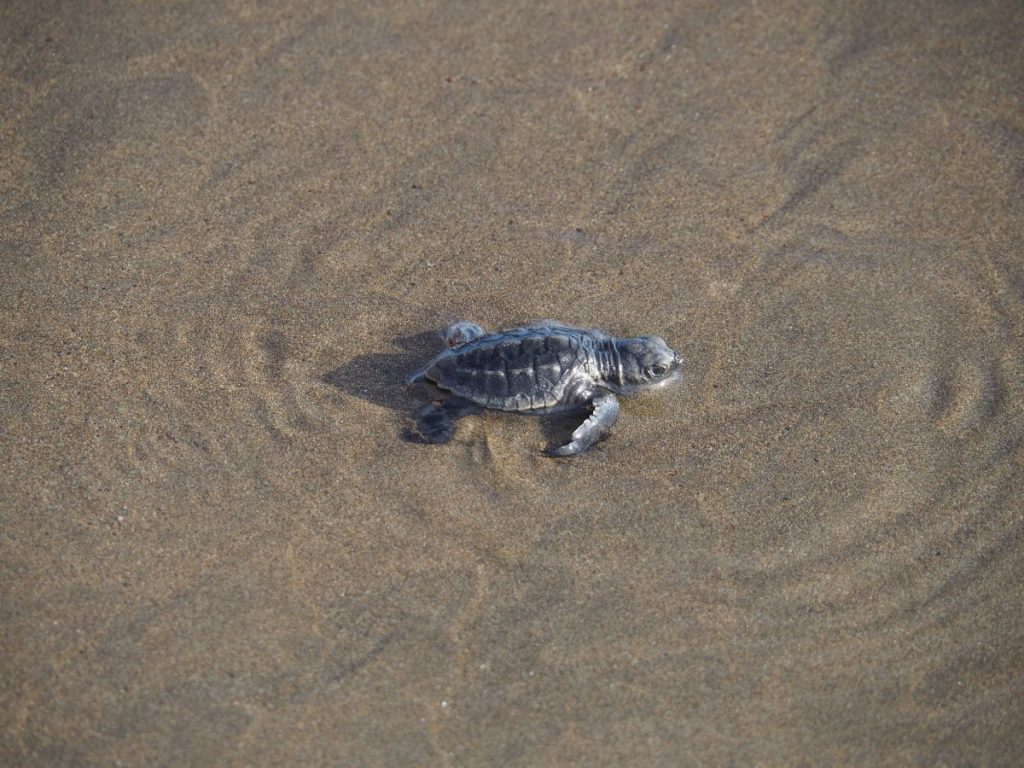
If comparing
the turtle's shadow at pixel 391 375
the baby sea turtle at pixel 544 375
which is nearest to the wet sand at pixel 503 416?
the turtle's shadow at pixel 391 375

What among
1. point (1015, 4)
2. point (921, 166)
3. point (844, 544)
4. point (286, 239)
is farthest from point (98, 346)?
point (1015, 4)

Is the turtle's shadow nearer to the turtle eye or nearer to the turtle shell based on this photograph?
the turtle shell

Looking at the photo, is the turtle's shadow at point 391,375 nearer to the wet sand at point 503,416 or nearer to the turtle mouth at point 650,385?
the wet sand at point 503,416

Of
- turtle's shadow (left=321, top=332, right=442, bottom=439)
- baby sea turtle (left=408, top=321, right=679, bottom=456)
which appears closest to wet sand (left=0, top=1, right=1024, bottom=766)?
turtle's shadow (left=321, top=332, right=442, bottom=439)

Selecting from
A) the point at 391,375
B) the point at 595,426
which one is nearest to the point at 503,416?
the point at 595,426

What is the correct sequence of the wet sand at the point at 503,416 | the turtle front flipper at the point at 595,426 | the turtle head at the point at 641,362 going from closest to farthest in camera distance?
the wet sand at the point at 503,416
the turtle front flipper at the point at 595,426
the turtle head at the point at 641,362

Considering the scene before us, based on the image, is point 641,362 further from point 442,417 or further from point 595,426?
point 442,417
